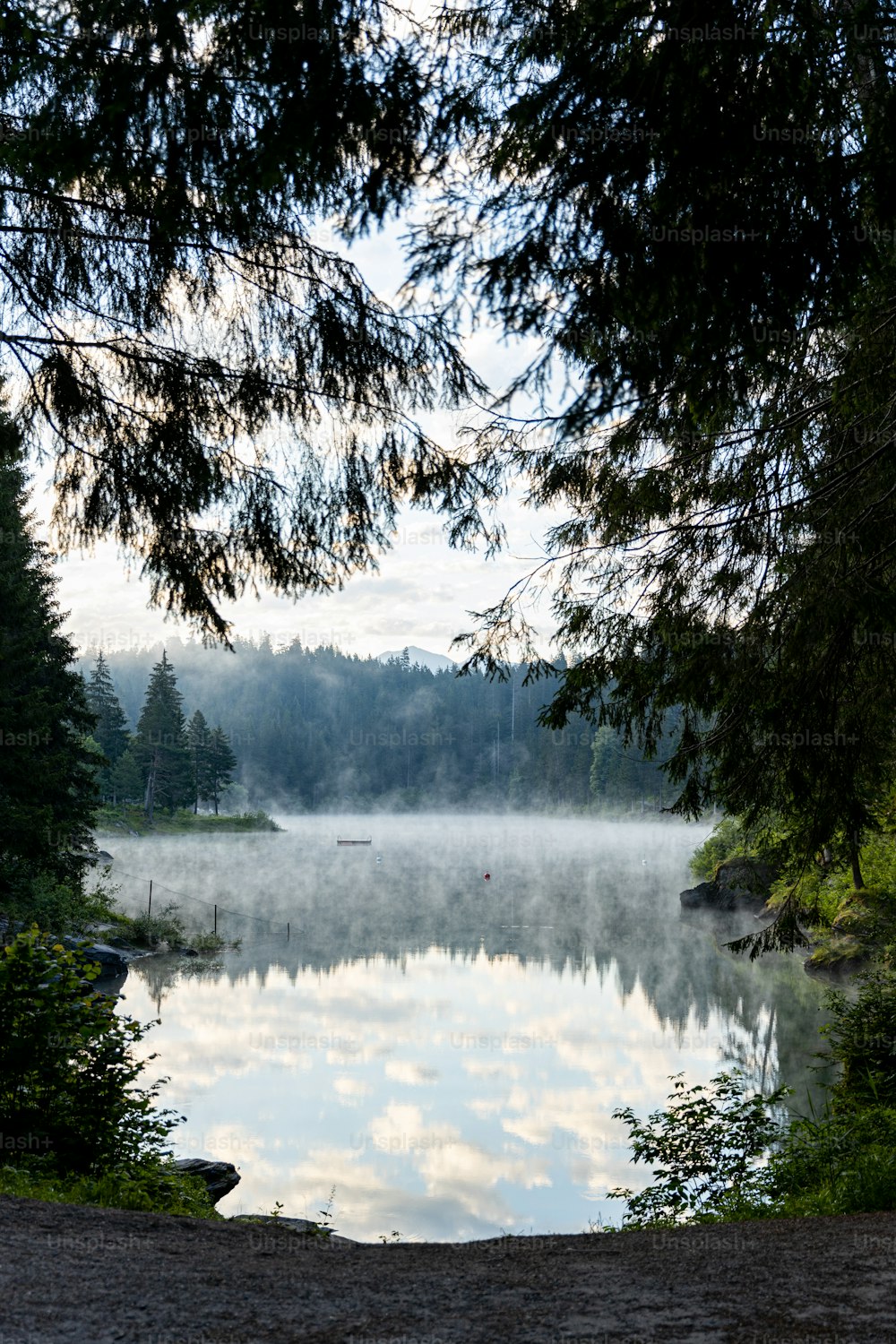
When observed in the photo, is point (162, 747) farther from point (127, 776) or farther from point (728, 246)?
point (728, 246)

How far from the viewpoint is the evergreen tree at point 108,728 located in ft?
185

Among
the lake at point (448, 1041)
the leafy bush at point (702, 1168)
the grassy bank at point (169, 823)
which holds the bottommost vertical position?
the grassy bank at point (169, 823)

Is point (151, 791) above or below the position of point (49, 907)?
above

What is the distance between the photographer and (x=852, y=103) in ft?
14.6

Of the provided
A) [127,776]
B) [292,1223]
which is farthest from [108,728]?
[292,1223]

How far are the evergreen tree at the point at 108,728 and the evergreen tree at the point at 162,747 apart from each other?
209 cm

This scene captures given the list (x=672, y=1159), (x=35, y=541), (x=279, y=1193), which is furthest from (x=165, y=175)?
(x=35, y=541)

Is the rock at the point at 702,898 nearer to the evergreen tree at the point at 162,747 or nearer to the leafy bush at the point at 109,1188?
the leafy bush at the point at 109,1188

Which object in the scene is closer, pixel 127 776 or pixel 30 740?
pixel 30 740

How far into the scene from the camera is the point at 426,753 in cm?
12212

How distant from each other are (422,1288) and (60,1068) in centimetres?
367

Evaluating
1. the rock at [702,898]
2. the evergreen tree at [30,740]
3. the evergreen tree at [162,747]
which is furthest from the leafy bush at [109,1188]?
the evergreen tree at [162,747]

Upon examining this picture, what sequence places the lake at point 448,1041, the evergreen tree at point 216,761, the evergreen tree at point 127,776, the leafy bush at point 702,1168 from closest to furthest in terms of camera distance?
the leafy bush at point 702,1168, the lake at point 448,1041, the evergreen tree at point 127,776, the evergreen tree at point 216,761

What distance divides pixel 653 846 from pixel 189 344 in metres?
53.8
